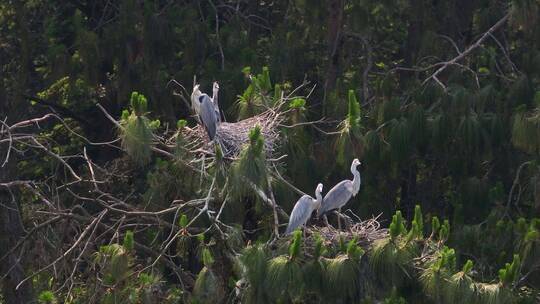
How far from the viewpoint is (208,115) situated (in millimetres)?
10125

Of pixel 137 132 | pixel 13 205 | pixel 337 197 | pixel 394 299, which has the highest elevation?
pixel 137 132

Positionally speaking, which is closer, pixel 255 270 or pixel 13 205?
pixel 255 270

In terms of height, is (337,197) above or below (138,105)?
below

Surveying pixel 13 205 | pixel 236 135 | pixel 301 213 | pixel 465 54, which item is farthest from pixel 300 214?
pixel 13 205

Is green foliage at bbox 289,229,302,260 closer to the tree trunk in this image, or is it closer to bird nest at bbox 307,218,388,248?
bird nest at bbox 307,218,388,248

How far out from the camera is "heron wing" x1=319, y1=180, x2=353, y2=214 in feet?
34.3

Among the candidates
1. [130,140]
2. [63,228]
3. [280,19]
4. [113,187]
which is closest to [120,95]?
[113,187]

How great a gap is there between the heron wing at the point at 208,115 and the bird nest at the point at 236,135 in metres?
0.03

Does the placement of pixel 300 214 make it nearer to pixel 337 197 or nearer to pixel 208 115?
pixel 337 197

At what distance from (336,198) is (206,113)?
122 cm

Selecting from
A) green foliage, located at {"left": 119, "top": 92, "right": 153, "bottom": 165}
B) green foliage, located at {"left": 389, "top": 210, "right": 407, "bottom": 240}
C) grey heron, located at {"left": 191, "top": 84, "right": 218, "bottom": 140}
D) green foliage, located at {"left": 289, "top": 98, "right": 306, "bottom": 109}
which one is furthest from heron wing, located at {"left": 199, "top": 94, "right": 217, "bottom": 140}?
green foliage, located at {"left": 389, "top": 210, "right": 407, "bottom": 240}

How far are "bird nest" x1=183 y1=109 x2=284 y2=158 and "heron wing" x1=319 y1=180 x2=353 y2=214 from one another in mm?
674

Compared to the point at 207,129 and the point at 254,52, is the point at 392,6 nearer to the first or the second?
the point at 254,52

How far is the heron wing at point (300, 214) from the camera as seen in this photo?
9.65 m
